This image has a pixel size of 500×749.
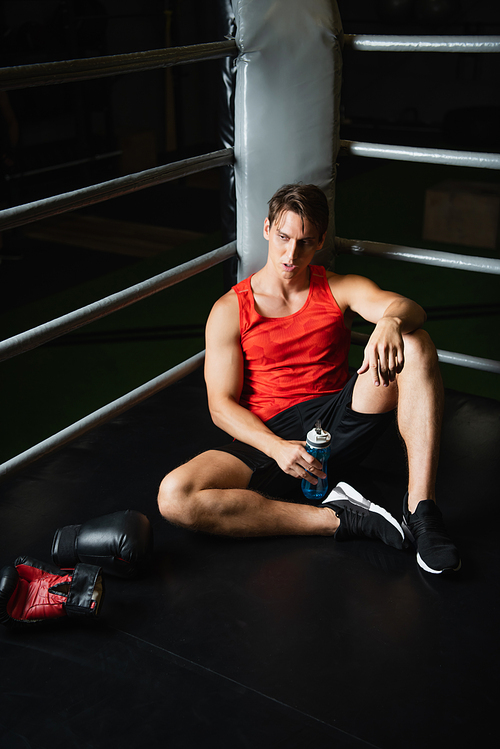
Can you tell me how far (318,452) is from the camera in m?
1.81

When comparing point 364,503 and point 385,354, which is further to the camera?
point 364,503

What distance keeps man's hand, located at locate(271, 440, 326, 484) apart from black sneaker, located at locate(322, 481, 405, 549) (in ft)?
0.39

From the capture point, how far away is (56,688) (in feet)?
4.35

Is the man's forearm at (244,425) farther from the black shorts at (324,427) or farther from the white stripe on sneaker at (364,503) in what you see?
the white stripe on sneaker at (364,503)

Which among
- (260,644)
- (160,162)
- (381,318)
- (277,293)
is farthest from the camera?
(160,162)

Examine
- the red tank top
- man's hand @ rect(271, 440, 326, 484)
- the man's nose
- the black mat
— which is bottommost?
the black mat

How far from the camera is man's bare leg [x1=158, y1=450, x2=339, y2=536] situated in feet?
5.55

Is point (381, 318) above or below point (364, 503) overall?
above

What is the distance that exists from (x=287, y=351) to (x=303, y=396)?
0.14 meters

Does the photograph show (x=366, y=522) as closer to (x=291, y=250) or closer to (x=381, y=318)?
(x=381, y=318)

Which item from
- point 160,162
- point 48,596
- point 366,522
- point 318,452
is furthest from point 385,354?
point 160,162

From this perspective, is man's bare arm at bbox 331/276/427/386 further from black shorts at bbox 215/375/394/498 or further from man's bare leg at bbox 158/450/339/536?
man's bare leg at bbox 158/450/339/536

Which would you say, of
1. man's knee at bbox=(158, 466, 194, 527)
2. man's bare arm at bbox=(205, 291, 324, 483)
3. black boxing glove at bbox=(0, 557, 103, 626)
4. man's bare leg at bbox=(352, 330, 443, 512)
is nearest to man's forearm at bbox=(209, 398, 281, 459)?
man's bare arm at bbox=(205, 291, 324, 483)

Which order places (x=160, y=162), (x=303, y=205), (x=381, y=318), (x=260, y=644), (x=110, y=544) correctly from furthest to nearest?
(x=160, y=162) < (x=303, y=205) < (x=381, y=318) < (x=110, y=544) < (x=260, y=644)
